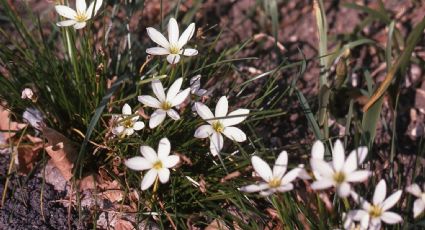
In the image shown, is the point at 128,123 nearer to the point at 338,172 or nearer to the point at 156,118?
the point at 156,118

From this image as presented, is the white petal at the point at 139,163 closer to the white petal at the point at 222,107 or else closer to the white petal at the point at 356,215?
the white petal at the point at 222,107

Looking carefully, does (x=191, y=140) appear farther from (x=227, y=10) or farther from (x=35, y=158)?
(x=227, y=10)

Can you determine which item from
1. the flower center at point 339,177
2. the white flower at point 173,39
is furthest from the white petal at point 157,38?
the flower center at point 339,177

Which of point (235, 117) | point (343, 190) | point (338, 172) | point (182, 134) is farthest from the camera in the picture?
point (182, 134)

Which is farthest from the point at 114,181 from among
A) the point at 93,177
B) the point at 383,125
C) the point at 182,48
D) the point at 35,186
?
the point at 383,125

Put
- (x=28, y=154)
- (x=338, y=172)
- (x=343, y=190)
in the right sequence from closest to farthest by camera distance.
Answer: (x=343, y=190), (x=338, y=172), (x=28, y=154)

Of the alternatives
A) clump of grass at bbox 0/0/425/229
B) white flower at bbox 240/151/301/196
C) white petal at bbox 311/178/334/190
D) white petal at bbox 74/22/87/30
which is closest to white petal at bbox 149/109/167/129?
clump of grass at bbox 0/0/425/229

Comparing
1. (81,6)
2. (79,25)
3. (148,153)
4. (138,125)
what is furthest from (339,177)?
(81,6)
